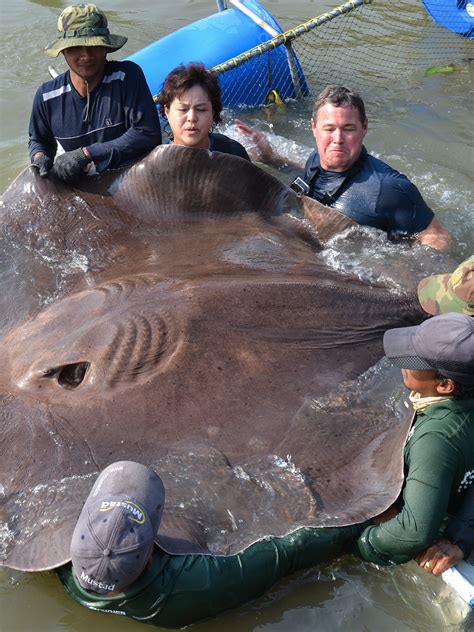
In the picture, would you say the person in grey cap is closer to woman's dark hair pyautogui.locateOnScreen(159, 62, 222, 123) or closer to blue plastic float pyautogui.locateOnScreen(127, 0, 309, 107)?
woman's dark hair pyautogui.locateOnScreen(159, 62, 222, 123)

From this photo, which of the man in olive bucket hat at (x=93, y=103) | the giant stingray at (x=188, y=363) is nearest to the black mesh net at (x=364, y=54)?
the man in olive bucket hat at (x=93, y=103)

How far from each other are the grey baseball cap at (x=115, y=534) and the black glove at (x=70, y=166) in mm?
2419

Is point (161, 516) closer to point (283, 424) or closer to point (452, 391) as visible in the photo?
point (283, 424)

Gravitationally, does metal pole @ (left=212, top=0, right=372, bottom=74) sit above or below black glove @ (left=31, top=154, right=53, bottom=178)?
above

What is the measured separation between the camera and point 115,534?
268cm

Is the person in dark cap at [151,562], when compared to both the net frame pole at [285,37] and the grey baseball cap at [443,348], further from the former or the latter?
the net frame pole at [285,37]

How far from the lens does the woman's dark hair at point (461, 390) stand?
3.17 metres

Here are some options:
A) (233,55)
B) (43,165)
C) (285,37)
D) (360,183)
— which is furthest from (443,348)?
(233,55)

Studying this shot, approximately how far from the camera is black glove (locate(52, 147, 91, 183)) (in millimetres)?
4488

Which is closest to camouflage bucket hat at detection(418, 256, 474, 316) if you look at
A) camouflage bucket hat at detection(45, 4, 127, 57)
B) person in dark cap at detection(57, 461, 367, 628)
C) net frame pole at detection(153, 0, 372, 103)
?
person in dark cap at detection(57, 461, 367, 628)

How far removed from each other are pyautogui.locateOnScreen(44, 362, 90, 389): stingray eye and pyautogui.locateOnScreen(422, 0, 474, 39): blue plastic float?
8.28m

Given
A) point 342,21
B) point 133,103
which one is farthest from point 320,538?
point 342,21

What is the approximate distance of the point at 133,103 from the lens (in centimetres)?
510

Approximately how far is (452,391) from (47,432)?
6.53 feet
